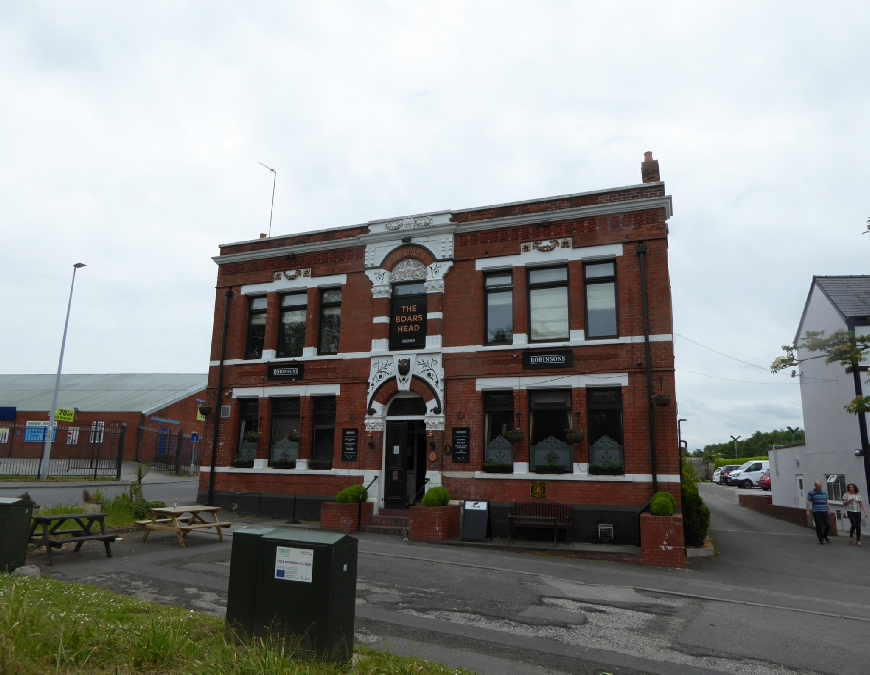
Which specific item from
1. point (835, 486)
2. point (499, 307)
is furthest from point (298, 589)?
point (835, 486)

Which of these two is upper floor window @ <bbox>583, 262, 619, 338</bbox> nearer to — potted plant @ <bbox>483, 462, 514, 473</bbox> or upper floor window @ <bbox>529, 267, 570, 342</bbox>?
upper floor window @ <bbox>529, 267, 570, 342</bbox>

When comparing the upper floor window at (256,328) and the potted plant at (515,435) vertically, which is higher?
the upper floor window at (256,328)

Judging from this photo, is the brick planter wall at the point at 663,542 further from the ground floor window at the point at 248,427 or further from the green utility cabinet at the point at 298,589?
the ground floor window at the point at 248,427

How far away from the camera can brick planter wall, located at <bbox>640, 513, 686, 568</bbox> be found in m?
12.6

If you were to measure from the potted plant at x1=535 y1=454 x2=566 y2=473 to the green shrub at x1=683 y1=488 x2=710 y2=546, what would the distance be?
2.98 metres

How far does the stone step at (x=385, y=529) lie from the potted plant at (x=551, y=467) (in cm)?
381

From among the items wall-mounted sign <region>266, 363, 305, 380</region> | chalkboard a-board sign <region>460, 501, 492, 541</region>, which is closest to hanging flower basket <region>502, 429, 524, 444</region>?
chalkboard a-board sign <region>460, 501, 492, 541</region>

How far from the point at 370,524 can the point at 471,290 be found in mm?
6925

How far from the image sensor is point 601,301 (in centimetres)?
1638

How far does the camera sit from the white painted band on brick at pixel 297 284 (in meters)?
19.3

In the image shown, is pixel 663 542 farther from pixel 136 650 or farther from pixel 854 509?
pixel 136 650

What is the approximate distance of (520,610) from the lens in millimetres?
8461

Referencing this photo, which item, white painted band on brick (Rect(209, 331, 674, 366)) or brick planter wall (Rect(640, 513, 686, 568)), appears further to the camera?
white painted band on brick (Rect(209, 331, 674, 366))

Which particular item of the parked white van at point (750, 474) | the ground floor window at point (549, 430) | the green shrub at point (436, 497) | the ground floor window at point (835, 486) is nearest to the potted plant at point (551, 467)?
the ground floor window at point (549, 430)
